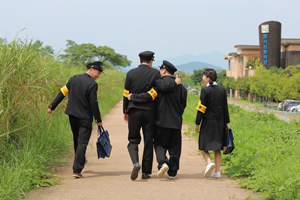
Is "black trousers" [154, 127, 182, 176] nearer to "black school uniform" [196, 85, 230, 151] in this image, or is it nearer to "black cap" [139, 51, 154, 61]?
"black school uniform" [196, 85, 230, 151]

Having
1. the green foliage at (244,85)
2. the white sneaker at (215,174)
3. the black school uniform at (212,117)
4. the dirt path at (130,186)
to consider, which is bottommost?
the dirt path at (130,186)

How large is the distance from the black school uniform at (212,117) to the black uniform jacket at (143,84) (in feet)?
2.03

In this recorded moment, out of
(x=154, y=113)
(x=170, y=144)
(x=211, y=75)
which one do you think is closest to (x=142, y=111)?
(x=154, y=113)

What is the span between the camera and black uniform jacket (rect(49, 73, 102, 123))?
18.9 feet

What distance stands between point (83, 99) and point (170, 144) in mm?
1509

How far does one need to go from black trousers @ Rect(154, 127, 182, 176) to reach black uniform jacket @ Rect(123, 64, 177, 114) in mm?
392

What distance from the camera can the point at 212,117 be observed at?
586cm

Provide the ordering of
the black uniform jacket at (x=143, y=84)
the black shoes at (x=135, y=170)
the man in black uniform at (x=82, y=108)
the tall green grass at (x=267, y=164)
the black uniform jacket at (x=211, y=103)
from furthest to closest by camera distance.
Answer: the black uniform jacket at (x=211, y=103)
the man in black uniform at (x=82, y=108)
the black uniform jacket at (x=143, y=84)
the black shoes at (x=135, y=170)
the tall green grass at (x=267, y=164)

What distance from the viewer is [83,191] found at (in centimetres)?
488

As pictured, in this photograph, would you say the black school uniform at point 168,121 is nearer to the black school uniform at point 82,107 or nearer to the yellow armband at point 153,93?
the yellow armband at point 153,93

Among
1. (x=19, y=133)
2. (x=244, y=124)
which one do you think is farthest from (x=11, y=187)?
(x=244, y=124)

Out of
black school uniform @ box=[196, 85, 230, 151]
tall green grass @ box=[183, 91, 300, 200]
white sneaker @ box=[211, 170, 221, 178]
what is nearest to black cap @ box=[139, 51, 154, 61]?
black school uniform @ box=[196, 85, 230, 151]

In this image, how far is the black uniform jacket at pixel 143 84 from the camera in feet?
18.2

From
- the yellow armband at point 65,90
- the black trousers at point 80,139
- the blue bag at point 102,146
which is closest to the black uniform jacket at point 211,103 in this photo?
the blue bag at point 102,146
